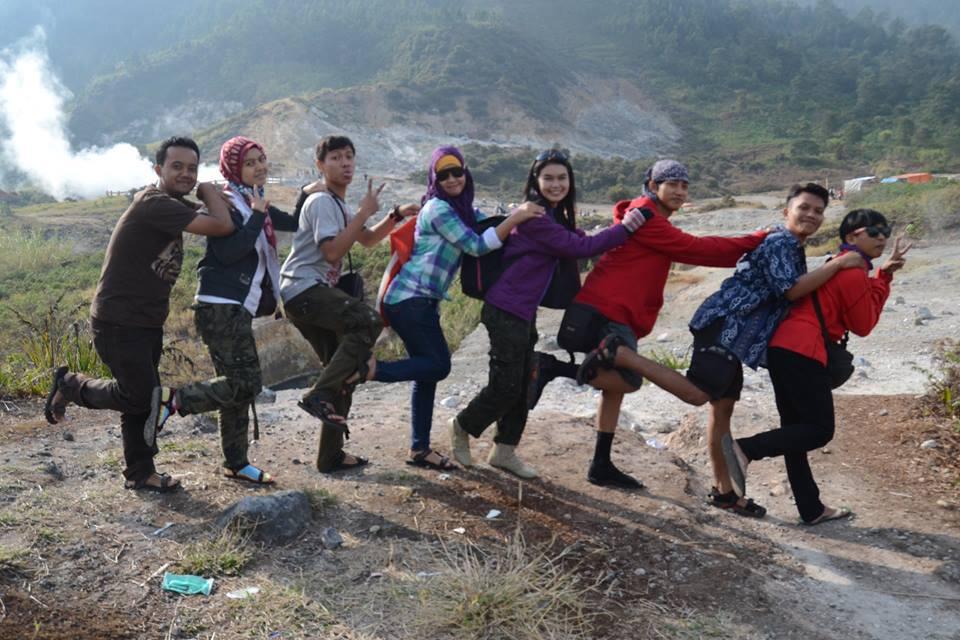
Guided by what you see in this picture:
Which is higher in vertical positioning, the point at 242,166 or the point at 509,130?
the point at 509,130

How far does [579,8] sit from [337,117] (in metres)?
58.2

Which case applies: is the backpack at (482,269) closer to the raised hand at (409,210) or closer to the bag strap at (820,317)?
the raised hand at (409,210)

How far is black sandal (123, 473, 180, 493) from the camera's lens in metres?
3.94

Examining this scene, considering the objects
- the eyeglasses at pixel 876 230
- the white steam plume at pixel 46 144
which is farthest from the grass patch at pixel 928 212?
the white steam plume at pixel 46 144

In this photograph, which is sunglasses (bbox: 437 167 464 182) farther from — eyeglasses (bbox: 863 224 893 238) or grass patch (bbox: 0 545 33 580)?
grass patch (bbox: 0 545 33 580)

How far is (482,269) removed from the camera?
4.09 meters

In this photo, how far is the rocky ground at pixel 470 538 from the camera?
2961mm

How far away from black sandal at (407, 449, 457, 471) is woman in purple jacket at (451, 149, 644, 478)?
41cm

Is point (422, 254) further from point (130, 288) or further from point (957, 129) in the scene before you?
point (957, 129)

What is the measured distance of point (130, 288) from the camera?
12.1 feet

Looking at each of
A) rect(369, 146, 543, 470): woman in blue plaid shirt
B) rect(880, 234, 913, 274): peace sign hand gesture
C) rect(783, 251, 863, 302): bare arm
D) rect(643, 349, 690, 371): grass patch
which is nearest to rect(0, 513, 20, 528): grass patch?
rect(369, 146, 543, 470): woman in blue plaid shirt

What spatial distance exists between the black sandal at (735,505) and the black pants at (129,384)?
107 inches

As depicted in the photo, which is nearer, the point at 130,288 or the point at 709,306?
the point at 130,288

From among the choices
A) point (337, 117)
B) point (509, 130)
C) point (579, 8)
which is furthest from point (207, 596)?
point (579, 8)
